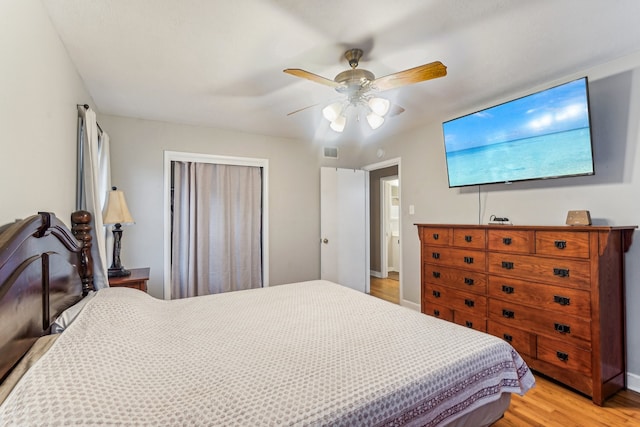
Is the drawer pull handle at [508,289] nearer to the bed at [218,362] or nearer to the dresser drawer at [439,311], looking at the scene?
the dresser drawer at [439,311]

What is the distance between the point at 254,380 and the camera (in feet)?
3.29

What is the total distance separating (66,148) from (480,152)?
3.34 meters

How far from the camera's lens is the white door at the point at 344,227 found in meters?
4.50

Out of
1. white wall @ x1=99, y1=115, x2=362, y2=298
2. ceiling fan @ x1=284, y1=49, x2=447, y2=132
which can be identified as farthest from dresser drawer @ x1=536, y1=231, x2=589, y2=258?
white wall @ x1=99, y1=115, x2=362, y2=298

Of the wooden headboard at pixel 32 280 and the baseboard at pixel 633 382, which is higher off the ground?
the wooden headboard at pixel 32 280

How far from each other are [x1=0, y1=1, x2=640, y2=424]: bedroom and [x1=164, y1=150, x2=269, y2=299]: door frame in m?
0.08

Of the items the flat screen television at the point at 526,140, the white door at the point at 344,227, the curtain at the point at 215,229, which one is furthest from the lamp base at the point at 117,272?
the flat screen television at the point at 526,140

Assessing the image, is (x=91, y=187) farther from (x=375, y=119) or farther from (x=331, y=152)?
(x=331, y=152)

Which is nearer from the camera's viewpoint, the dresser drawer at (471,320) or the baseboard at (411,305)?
the dresser drawer at (471,320)

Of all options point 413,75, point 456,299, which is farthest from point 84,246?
point 456,299

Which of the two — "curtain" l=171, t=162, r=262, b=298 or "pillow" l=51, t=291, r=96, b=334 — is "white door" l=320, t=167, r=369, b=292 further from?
"pillow" l=51, t=291, r=96, b=334

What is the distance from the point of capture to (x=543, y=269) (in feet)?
7.14

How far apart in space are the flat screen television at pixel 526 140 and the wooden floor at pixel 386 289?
2182mm

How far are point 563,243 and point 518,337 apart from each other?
2.68 feet
